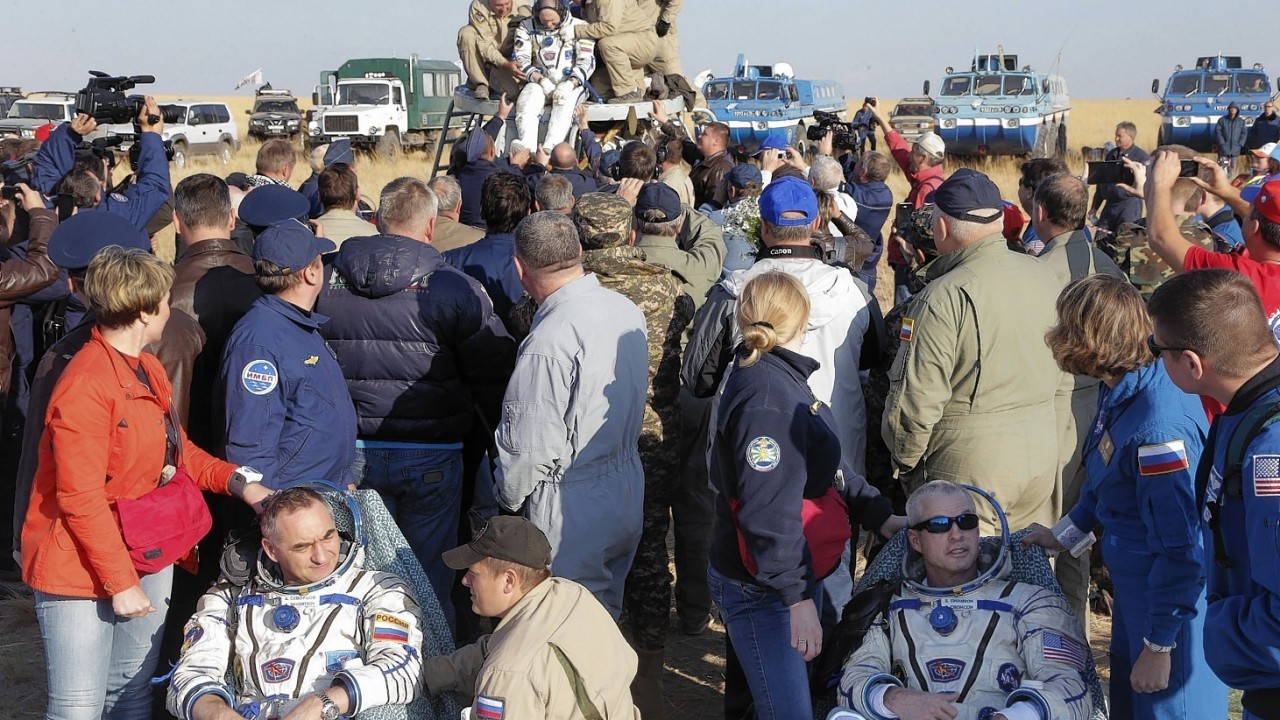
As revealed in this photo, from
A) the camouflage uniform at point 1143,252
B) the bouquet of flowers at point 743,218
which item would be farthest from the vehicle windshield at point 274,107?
the camouflage uniform at point 1143,252

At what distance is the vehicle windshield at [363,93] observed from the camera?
1201 inches

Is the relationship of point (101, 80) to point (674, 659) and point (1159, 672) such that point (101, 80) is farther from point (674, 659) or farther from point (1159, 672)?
point (1159, 672)

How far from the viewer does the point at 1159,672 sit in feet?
10.1

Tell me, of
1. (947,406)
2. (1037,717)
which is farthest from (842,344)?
(1037,717)

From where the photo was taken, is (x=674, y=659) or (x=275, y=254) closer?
(x=275, y=254)

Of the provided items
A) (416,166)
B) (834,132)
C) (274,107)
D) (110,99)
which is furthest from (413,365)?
(274,107)

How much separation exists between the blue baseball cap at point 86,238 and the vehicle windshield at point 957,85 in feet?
74.5

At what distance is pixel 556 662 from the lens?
3045 millimetres

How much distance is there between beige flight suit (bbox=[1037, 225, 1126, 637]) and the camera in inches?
181

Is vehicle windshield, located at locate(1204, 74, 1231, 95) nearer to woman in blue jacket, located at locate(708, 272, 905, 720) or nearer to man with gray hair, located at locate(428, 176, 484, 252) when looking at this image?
man with gray hair, located at locate(428, 176, 484, 252)

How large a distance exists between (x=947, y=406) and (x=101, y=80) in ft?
15.4

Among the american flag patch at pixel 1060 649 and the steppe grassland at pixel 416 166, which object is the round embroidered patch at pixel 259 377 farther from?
the steppe grassland at pixel 416 166

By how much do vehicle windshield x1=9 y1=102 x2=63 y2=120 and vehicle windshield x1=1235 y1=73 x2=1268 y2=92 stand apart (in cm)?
2591

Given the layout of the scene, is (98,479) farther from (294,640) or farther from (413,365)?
(413,365)
